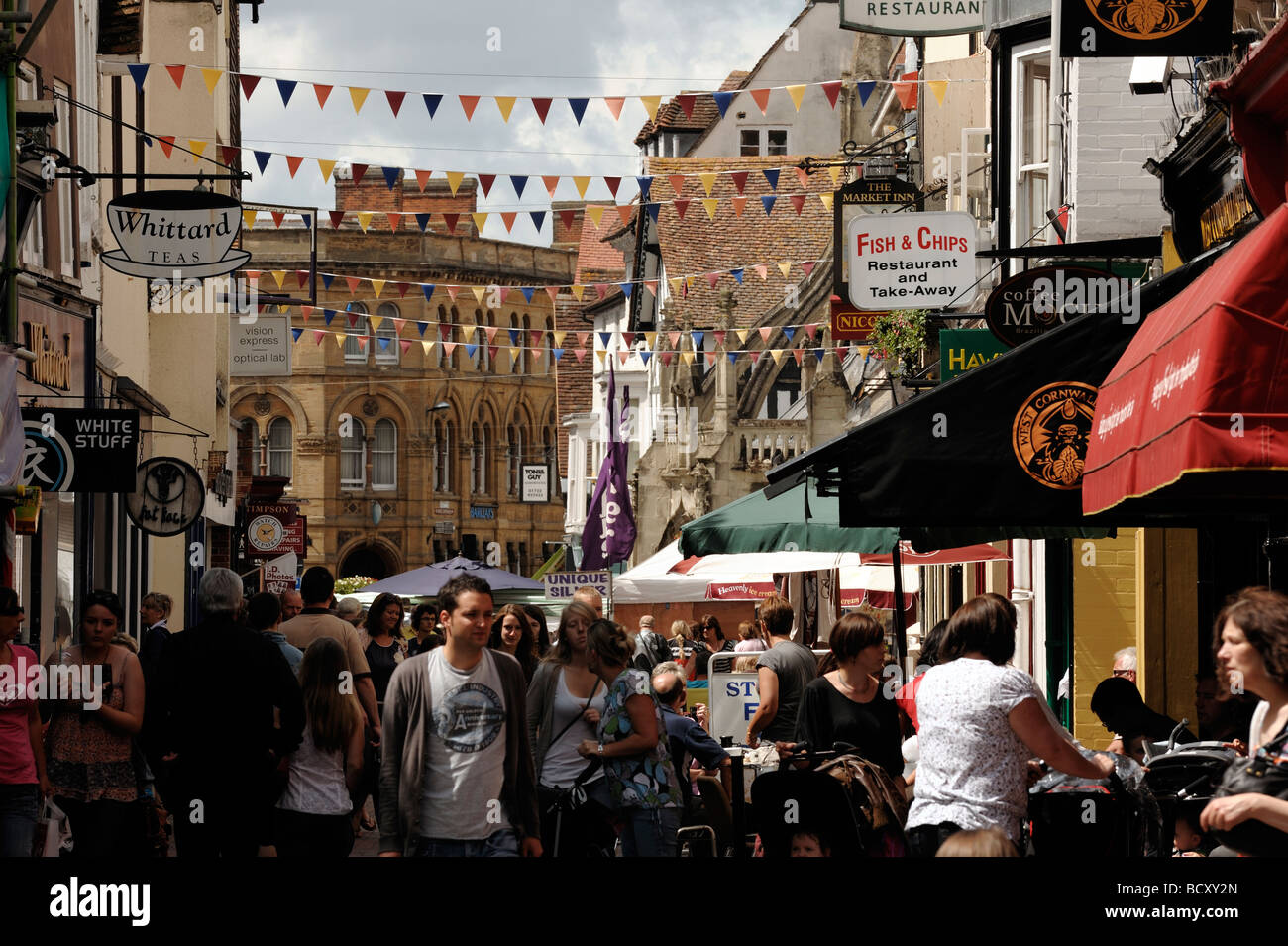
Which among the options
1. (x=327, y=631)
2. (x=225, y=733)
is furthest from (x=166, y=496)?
(x=225, y=733)

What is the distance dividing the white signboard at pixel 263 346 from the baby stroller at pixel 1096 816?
26660 mm

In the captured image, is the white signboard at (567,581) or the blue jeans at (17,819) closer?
the blue jeans at (17,819)

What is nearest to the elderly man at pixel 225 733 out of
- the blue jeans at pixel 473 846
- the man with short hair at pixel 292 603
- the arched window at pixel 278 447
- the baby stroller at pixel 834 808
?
the blue jeans at pixel 473 846

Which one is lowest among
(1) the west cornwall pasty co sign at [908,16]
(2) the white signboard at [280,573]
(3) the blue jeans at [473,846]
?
(3) the blue jeans at [473,846]

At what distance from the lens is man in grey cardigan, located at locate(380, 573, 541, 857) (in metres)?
7.55

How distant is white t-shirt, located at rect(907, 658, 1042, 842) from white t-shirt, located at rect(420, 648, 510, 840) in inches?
65.1

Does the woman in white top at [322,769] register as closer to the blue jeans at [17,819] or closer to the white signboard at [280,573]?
the blue jeans at [17,819]

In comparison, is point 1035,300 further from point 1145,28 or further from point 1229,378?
point 1229,378

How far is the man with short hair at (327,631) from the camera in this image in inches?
441

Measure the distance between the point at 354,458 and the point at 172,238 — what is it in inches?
2314

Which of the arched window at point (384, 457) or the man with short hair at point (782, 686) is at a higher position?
the arched window at point (384, 457)

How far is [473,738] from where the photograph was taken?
25.1 ft

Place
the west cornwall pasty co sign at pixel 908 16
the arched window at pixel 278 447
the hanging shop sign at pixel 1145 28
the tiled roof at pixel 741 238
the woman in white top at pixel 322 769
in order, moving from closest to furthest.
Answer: the woman in white top at pixel 322 769 → the hanging shop sign at pixel 1145 28 → the west cornwall pasty co sign at pixel 908 16 → the tiled roof at pixel 741 238 → the arched window at pixel 278 447

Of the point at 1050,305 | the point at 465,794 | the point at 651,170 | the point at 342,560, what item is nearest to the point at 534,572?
the point at 342,560
